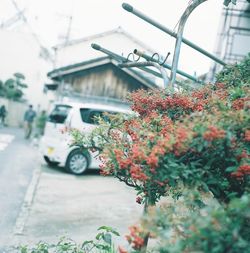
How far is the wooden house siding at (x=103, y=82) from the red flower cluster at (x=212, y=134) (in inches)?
601

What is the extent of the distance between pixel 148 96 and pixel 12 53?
29.4m

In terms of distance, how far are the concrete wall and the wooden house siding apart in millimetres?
9655

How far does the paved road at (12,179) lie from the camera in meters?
6.29

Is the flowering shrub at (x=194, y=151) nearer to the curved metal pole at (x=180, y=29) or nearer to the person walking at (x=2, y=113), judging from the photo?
the curved metal pole at (x=180, y=29)

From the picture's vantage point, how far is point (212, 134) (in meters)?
2.36

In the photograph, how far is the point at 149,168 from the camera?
2.67m

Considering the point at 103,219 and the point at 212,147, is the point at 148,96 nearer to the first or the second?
the point at 212,147

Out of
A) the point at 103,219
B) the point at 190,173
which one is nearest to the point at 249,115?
the point at 190,173

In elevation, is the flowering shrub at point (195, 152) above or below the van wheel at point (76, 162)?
above

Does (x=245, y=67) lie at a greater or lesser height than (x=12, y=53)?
lesser

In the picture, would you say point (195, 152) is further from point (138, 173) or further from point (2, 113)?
point (2, 113)

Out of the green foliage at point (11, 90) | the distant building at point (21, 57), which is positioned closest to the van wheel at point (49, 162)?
the green foliage at point (11, 90)

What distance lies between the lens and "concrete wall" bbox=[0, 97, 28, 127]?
25.3 meters

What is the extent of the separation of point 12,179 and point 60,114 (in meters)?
2.62
